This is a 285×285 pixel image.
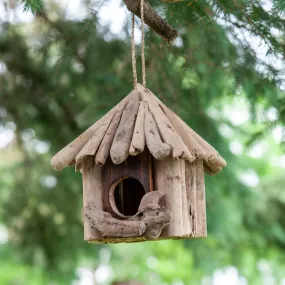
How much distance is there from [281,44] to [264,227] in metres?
5.09

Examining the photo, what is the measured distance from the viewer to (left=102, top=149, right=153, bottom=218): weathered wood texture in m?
2.55

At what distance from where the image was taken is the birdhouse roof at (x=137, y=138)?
7.86 feet

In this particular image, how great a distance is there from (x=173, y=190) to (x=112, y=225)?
26cm

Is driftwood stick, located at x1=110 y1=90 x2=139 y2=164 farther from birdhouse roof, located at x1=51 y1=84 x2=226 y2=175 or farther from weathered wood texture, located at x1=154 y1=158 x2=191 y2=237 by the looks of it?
weathered wood texture, located at x1=154 y1=158 x2=191 y2=237

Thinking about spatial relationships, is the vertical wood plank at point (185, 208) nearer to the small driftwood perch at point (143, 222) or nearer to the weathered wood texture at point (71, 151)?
the small driftwood perch at point (143, 222)

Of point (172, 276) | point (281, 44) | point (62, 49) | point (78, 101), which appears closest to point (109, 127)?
point (281, 44)

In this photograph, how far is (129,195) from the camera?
272 cm

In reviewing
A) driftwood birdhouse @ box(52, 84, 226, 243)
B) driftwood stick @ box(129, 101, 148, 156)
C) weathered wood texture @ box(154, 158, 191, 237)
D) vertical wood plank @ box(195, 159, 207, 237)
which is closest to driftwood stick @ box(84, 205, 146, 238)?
driftwood birdhouse @ box(52, 84, 226, 243)

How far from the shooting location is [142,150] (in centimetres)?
240

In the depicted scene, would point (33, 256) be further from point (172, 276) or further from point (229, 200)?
point (172, 276)

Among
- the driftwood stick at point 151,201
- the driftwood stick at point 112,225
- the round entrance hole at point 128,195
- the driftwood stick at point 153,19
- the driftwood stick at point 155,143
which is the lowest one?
the driftwood stick at point 112,225

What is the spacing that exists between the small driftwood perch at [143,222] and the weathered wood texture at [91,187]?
104 mm

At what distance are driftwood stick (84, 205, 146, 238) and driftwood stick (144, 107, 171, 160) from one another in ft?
0.82

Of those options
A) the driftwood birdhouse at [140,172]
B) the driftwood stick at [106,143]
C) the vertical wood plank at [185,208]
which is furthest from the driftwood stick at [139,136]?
the vertical wood plank at [185,208]
